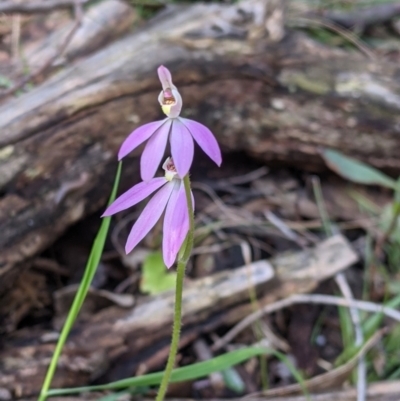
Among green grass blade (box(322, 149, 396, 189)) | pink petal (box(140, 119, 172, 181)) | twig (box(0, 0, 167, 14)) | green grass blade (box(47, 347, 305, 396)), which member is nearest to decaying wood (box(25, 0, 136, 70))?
twig (box(0, 0, 167, 14))

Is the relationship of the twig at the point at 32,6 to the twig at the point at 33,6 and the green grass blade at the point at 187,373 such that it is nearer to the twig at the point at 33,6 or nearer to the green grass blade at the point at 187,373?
the twig at the point at 33,6

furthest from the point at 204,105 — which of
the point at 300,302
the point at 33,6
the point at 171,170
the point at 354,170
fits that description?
the point at 171,170

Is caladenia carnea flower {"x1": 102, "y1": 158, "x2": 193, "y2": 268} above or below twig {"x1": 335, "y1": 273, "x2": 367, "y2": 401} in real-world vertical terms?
above

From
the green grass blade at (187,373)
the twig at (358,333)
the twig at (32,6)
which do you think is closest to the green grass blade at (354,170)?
the twig at (358,333)

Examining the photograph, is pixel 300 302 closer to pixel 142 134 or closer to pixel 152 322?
pixel 152 322

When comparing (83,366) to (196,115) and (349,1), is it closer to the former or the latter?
(196,115)

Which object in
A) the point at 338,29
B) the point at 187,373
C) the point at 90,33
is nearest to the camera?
the point at 187,373

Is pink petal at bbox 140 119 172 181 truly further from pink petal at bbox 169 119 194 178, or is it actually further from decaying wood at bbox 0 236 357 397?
decaying wood at bbox 0 236 357 397
